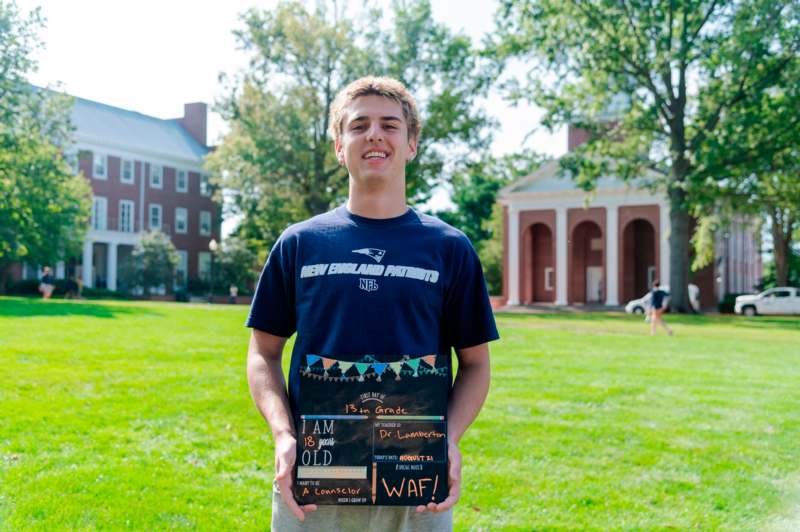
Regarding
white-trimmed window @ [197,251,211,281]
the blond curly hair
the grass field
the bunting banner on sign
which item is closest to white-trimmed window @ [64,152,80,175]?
white-trimmed window @ [197,251,211,281]

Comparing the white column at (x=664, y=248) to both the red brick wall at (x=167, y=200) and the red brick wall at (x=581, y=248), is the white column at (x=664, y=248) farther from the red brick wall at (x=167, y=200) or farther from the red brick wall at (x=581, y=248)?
the red brick wall at (x=167, y=200)

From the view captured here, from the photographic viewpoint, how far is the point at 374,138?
2.56 m

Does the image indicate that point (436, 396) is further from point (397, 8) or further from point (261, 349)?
point (397, 8)

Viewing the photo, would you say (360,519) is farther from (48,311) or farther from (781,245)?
(781,245)

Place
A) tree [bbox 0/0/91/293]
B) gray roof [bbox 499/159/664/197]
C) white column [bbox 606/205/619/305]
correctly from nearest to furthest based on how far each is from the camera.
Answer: tree [bbox 0/0/91/293], white column [bbox 606/205/619/305], gray roof [bbox 499/159/664/197]

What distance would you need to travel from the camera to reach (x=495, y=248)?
69.6 m

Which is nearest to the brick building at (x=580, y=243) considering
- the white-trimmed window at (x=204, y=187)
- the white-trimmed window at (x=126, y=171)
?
the white-trimmed window at (x=204, y=187)

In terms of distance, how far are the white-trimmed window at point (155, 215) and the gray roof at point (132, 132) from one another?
3.84m

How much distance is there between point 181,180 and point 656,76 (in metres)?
40.0

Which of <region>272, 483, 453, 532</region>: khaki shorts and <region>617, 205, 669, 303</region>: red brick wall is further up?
<region>617, 205, 669, 303</region>: red brick wall

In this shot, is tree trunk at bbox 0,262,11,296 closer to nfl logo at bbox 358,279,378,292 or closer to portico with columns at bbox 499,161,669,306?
portico with columns at bbox 499,161,669,306

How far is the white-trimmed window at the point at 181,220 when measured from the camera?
63625 mm

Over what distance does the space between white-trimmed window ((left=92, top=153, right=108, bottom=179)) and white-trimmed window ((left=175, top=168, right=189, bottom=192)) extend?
21.6 ft

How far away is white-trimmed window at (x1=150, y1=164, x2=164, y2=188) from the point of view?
205 ft
